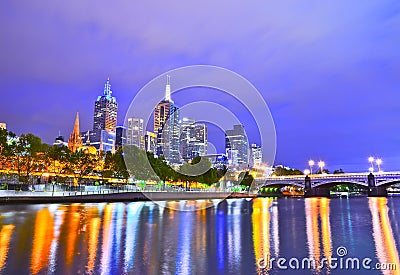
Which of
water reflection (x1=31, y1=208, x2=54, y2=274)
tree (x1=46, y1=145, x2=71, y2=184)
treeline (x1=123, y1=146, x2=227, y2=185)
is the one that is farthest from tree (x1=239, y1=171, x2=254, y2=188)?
water reflection (x1=31, y1=208, x2=54, y2=274)

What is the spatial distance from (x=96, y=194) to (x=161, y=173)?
89.8 ft

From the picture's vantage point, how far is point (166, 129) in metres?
72.4

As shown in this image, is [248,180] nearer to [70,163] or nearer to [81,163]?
[81,163]

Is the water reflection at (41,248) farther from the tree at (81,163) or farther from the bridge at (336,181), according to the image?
the bridge at (336,181)

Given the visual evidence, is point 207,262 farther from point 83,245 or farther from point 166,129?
point 166,129

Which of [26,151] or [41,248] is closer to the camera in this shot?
[41,248]

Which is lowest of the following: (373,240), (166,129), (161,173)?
(373,240)

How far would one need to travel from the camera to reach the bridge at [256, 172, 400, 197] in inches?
3967

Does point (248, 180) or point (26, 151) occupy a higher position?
point (26, 151)

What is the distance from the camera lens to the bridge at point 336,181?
331 ft

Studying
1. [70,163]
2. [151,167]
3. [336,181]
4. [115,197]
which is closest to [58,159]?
[70,163]

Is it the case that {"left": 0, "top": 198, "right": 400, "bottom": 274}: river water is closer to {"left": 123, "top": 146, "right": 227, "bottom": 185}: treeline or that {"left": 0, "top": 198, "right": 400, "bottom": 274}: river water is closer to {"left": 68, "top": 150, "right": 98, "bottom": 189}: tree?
{"left": 68, "top": 150, "right": 98, "bottom": 189}: tree

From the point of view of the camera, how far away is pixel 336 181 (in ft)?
343

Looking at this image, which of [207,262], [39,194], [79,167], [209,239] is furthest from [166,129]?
[207,262]
